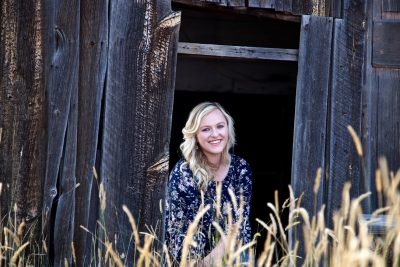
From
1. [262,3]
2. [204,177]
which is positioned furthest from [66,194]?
[262,3]

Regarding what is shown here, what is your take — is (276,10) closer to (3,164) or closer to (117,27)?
(117,27)

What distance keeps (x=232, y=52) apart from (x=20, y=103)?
1.39 m

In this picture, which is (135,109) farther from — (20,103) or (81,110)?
(20,103)

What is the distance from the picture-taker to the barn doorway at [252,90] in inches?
347

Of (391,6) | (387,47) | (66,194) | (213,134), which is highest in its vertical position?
(391,6)

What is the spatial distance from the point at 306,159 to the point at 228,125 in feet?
1.97

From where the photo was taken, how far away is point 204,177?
494cm

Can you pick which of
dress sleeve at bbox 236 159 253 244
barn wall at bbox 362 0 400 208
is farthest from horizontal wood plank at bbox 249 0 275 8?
A: dress sleeve at bbox 236 159 253 244

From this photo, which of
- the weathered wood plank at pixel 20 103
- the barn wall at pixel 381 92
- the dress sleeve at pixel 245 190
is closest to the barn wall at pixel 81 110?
the weathered wood plank at pixel 20 103

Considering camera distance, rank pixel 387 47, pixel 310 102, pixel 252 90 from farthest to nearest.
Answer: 1. pixel 252 90
2. pixel 387 47
3. pixel 310 102

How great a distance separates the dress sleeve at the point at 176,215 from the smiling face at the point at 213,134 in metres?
0.25

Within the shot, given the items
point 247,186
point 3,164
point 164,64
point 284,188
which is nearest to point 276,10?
point 164,64

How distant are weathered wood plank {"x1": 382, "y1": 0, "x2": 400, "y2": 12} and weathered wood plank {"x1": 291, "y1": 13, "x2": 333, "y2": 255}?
1.57 ft

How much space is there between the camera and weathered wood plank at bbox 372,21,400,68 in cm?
508
